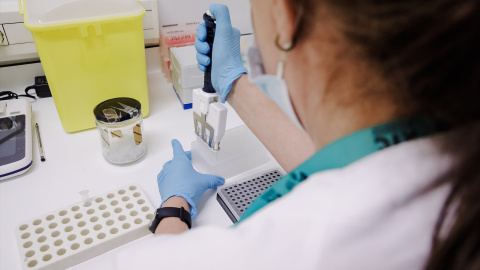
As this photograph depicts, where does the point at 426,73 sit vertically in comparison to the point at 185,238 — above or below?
above

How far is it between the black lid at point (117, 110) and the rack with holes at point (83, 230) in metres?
0.18

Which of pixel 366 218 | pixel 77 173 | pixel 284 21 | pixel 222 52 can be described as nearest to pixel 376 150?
pixel 366 218

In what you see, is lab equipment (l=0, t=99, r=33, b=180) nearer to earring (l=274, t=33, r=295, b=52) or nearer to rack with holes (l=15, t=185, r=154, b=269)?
A: rack with holes (l=15, t=185, r=154, b=269)

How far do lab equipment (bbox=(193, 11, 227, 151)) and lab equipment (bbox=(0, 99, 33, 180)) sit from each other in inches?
17.4

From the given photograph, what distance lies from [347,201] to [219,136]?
530mm

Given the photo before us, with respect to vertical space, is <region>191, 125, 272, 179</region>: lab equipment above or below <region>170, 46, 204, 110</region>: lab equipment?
below

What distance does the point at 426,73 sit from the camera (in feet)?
1.08

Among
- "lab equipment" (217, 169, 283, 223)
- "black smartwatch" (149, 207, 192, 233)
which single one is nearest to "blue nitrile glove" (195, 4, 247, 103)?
"lab equipment" (217, 169, 283, 223)

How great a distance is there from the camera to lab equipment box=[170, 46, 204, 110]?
108 centimetres

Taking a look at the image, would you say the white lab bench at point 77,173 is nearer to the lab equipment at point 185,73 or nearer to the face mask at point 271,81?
the lab equipment at point 185,73

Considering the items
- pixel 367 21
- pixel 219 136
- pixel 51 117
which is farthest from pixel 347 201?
pixel 51 117

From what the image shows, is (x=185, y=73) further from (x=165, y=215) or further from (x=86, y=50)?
(x=165, y=215)

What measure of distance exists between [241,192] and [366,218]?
0.50 metres

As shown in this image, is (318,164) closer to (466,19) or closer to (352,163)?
(352,163)
